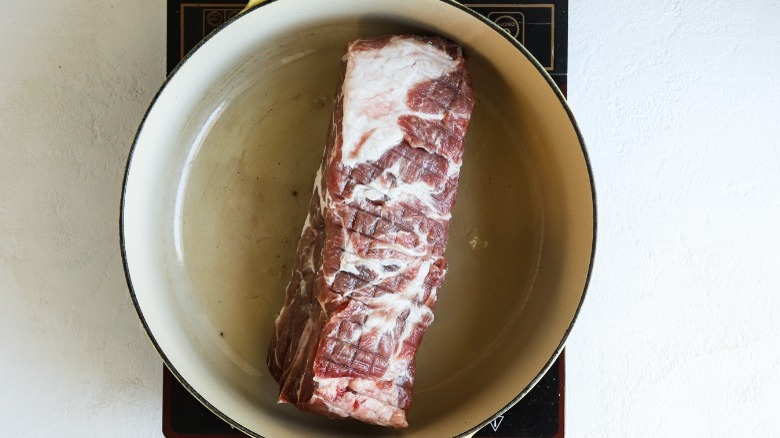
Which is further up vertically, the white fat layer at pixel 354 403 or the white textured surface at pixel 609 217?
the white textured surface at pixel 609 217

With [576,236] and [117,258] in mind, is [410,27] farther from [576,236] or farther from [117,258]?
[117,258]

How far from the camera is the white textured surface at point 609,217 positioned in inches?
77.2

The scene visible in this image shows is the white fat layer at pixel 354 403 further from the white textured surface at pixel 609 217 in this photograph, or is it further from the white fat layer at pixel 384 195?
the white textured surface at pixel 609 217

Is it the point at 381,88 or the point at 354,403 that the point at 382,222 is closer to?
the point at 381,88

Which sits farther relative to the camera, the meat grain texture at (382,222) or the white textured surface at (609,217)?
the white textured surface at (609,217)

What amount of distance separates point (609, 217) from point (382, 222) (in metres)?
0.80

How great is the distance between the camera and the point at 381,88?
169cm

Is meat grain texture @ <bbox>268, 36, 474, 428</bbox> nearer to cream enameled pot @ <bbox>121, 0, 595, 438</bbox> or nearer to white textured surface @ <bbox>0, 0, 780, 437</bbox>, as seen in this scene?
cream enameled pot @ <bbox>121, 0, 595, 438</bbox>

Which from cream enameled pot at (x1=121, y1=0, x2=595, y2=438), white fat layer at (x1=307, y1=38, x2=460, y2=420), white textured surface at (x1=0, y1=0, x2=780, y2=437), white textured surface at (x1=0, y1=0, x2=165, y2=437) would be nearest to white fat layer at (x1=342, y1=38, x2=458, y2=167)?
white fat layer at (x1=307, y1=38, x2=460, y2=420)

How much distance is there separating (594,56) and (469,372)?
106cm

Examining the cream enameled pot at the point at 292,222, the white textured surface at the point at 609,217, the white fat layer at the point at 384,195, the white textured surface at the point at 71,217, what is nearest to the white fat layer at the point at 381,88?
the white fat layer at the point at 384,195

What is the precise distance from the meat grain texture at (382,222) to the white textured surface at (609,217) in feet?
1.81

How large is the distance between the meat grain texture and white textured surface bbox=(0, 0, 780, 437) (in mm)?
550

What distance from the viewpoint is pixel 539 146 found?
6.06 ft
